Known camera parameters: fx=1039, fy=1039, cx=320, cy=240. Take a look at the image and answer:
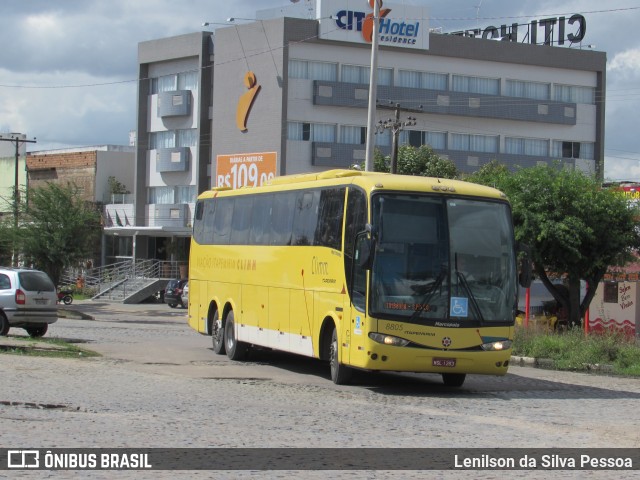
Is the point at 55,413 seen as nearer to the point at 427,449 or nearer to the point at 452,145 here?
the point at 427,449

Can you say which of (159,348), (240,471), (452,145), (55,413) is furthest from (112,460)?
(452,145)

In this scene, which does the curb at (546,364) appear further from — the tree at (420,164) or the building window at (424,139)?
the building window at (424,139)

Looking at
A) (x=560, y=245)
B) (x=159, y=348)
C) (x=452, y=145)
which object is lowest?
(x=159, y=348)

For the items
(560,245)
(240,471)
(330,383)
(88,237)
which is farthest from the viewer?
(88,237)

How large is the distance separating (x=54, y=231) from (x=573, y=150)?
38207 millimetres

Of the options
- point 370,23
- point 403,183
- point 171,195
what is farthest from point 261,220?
point 171,195

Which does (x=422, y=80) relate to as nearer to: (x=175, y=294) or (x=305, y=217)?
(x=175, y=294)

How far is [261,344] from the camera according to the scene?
21.8 metres

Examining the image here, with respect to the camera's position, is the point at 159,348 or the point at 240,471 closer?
the point at 240,471

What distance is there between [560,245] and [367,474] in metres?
21.0

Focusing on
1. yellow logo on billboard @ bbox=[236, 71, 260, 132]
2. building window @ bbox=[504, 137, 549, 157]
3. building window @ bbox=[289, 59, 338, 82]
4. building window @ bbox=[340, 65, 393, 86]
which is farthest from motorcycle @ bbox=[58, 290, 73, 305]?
building window @ bbox=[504, 137, 549, 157]

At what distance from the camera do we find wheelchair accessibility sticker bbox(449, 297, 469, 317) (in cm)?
1731

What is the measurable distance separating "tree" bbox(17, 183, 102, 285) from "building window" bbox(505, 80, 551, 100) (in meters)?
31.4

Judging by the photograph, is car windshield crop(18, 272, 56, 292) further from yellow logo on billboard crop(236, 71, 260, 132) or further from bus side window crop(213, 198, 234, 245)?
yellow logo on billboard crop(236, 71, 260, 132)
